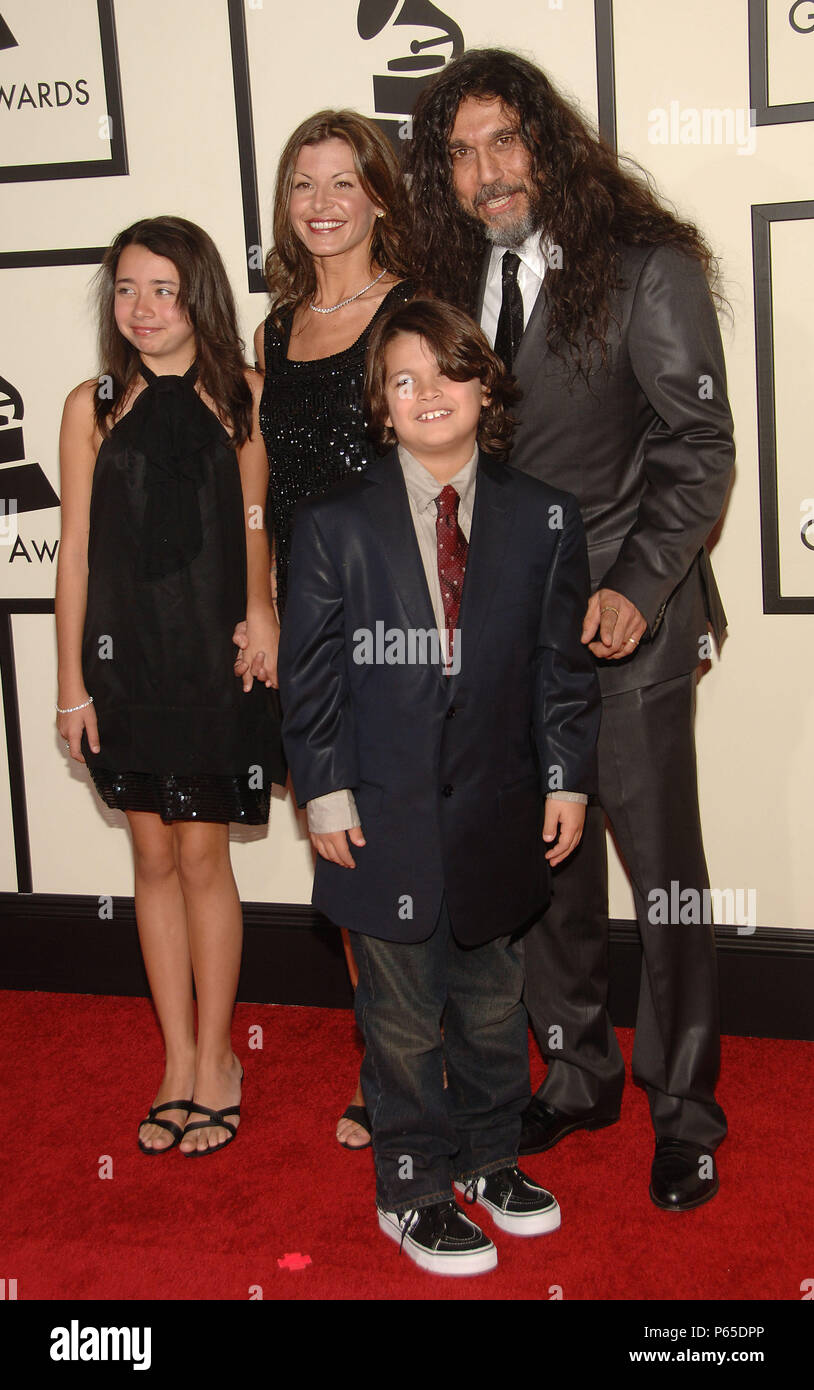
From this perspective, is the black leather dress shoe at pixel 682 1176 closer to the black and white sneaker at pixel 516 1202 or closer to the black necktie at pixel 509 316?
the black and white sneaker at pixel 516 1202

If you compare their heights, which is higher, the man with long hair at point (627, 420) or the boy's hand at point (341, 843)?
the man with long hair at point (627, 420)

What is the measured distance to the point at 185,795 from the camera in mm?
2697

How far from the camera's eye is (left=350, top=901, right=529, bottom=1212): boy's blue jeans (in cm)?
227

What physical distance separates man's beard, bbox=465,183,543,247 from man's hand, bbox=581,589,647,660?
687mm

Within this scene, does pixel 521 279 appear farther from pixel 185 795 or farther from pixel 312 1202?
pixel 312 1202

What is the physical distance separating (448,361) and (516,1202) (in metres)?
1.51

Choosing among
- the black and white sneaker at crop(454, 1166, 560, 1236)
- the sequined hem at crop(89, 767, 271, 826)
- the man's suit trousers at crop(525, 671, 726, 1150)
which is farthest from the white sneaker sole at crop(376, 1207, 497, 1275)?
the sequined hem at crop(89, 767, 271, 826)

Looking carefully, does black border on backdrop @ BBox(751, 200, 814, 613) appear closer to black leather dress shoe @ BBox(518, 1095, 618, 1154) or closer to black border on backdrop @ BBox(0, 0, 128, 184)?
black leather dress shoe @ BBox(518, 1095, 618, 1154)

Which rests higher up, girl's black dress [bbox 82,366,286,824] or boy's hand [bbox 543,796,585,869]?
girl's black dress [bbox 82,366,286,824]

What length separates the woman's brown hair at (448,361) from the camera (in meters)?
2.14

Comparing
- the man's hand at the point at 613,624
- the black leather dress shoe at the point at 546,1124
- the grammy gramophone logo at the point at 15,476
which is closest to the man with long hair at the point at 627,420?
the man's hand at the point at 613,624

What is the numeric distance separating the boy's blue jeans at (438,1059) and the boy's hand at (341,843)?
0.55 feet
